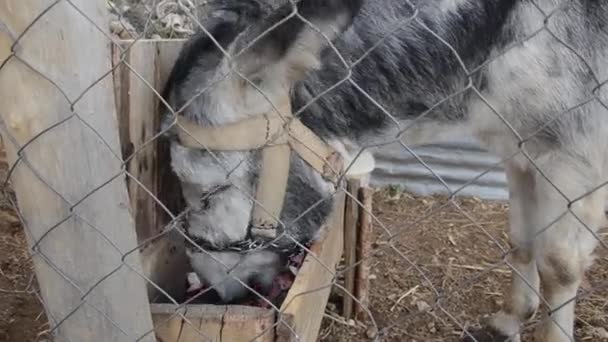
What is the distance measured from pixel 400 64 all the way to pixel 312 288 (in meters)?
0.68

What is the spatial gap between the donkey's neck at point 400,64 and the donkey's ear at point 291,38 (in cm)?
45

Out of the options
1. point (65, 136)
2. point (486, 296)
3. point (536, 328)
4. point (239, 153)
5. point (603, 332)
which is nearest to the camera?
A: point (65, 136)

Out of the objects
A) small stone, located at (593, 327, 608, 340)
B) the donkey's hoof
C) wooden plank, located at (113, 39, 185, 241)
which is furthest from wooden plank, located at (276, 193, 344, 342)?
small stone, located at (593, 327, 608, 340)

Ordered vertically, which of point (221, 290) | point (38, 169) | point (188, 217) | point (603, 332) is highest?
point (38, 169)

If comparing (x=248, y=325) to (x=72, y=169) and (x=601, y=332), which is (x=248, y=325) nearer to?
(x=72, y=169)

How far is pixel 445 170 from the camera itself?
428 cm

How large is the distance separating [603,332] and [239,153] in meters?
1.55

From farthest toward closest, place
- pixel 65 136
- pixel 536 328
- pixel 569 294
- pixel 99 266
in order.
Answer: pixel 536 328 < pixel 569 294 < pixel 99 266 < pixel 65 136

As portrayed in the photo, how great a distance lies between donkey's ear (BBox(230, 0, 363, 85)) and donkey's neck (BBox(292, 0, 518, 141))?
1.47ft

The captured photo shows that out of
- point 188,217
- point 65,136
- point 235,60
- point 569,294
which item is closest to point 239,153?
point 188,217

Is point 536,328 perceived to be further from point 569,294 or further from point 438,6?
point 438,6

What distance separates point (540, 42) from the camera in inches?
90.9

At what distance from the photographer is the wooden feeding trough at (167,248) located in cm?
188

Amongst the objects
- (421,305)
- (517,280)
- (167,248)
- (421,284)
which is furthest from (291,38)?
(421,284)
